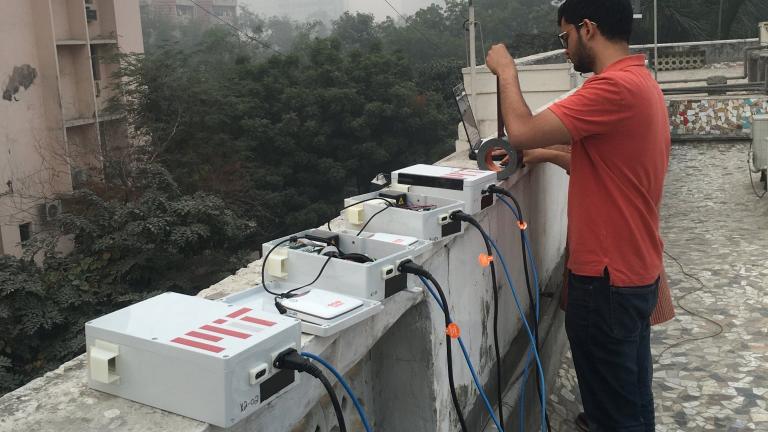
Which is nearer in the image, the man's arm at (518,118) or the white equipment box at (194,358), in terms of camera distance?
the white equipment box at (194,358)

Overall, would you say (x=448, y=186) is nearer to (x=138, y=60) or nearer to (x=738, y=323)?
(x=738, y=323)

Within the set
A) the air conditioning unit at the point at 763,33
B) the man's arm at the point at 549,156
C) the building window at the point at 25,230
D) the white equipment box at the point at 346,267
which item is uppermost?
the air conditioning unit at the point at 763,33

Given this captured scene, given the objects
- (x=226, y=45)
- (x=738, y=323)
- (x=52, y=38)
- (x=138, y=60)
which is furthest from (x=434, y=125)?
(x=738, y=323)

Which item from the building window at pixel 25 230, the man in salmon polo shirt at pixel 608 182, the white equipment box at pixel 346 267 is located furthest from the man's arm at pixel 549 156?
the building window at pixel 25 230

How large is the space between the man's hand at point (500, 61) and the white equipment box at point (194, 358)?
1.23m

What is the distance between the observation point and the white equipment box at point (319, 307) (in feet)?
5.45

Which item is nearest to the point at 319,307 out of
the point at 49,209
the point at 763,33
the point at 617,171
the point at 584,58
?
the point at 617,171

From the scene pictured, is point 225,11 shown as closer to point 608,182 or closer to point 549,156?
point 549,156

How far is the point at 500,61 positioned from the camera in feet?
7.89

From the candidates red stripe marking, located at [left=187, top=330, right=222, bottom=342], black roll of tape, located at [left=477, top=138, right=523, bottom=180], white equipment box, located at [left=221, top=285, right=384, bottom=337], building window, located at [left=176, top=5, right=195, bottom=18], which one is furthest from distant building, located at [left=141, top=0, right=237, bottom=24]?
red stripe marking, located at [left=187, top=330, right=222, bottom=342]

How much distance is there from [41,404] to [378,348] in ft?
3.43

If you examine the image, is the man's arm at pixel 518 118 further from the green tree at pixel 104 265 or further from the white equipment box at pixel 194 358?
the green tree at pixel 104 265

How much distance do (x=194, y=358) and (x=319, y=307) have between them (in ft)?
1.53

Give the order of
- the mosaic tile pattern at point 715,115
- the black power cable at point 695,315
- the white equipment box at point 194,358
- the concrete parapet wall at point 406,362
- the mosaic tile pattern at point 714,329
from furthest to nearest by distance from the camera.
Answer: the mosaic tile pattern at point 715,115, the black power cable at point 695,315, the mosaic tile pattern at point 714,329, the concrete parapet wall at point 406,362, the white equipment box at point 194,358
